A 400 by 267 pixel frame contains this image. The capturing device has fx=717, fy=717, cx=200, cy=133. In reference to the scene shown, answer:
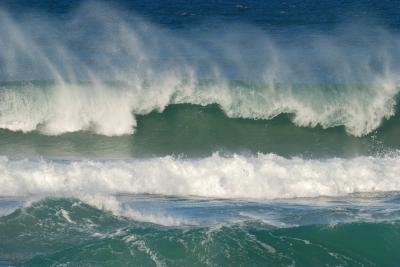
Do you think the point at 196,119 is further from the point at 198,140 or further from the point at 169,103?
the point at 198,140

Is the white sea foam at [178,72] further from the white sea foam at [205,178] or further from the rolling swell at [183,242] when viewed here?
the rolling swell at [183,242]

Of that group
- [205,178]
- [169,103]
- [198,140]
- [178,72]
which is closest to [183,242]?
[205,178]

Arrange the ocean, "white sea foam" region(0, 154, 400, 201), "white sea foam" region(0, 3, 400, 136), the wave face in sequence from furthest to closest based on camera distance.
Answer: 1. "white sea foam" region(0, 3, 400, 136)
2. the wave face
3. "white sea foam" region(0, 154, 400, 201)
4. the ocean

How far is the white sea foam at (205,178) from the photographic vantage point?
1238cm

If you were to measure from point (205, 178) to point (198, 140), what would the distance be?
15.3ft

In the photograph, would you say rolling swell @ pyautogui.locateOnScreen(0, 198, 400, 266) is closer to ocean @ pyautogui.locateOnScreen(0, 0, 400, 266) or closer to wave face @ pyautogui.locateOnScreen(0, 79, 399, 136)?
ocean @ pyautogui.locateOnScreen(0, 0, 400, 266)

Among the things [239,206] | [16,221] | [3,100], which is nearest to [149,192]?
[239,206]

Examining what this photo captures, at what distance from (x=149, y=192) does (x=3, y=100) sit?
7.58 meters

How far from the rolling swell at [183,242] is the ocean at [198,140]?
0.08ft

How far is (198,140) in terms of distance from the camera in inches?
684

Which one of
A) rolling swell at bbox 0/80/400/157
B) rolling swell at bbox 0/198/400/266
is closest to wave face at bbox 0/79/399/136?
rolling swell at bbox 0/80/400/157

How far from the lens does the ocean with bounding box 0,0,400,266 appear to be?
363 inches

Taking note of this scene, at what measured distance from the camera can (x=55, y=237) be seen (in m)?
9.27

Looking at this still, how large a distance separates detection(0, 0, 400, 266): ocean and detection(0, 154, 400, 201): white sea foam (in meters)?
0.03
